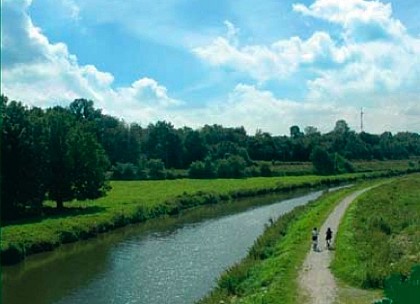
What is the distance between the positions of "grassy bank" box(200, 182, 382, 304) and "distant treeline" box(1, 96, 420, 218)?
1181cm

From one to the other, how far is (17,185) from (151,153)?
82.9 m

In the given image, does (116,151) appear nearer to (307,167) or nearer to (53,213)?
(307,167)

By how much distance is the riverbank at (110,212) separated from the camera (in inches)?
1414

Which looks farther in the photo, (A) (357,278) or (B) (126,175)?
(B) (126,175)

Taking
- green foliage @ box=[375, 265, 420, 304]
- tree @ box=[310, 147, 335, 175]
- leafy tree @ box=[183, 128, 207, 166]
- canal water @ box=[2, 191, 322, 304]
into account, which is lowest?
canal water @ box=[2, 191, 322, 304]

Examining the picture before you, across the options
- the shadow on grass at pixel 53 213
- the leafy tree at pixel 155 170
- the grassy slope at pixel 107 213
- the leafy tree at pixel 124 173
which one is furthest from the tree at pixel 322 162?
the shadow on grass at pixel 53 213

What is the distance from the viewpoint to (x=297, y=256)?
90.2ft

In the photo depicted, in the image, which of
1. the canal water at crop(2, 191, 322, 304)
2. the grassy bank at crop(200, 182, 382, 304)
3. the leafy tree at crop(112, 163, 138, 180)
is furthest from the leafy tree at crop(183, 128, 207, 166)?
the grassy bank at crop(200, 182, 382, 304)

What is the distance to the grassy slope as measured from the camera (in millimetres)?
35844

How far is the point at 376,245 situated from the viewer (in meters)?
27.8

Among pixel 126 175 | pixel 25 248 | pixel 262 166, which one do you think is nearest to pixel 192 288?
pixel 25 248

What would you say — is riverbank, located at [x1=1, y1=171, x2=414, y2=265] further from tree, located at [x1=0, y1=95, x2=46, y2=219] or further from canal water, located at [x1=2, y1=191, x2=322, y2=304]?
tree, located at [x1=0, y1=95, x2=46, y2=219]

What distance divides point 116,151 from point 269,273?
9529 centimetres

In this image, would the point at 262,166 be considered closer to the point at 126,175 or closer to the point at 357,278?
the point at 126,175
